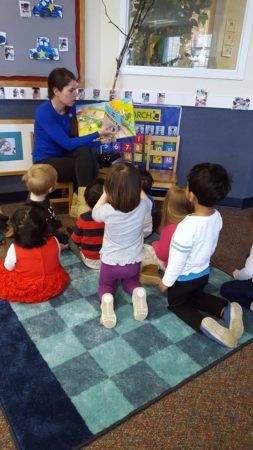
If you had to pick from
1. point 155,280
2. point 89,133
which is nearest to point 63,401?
point 155,280

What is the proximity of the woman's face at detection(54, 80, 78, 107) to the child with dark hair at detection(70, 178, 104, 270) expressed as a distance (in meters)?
0.86

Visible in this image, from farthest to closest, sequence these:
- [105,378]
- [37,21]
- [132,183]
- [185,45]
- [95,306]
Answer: [185,45] < [37,21] < [95,306] < [132,183] < [105,378]

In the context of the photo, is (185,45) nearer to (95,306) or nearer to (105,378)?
(95,306)

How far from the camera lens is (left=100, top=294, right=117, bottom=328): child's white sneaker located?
165cm

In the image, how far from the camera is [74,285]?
198 cm

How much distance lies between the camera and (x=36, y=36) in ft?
8.63

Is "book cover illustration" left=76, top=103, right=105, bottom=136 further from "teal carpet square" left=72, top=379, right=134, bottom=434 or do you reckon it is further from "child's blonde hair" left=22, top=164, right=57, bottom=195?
"teal carpet square" left=72, top=379, right=134, bottom=434

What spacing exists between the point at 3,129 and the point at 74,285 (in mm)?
1511

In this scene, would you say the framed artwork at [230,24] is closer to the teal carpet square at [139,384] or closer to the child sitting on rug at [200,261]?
the child sitting on rug at [200,261]

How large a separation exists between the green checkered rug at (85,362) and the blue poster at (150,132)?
158 cm

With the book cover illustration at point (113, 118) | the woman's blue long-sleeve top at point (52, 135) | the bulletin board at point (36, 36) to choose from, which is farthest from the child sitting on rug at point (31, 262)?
the bulletin board at point (36, 36)

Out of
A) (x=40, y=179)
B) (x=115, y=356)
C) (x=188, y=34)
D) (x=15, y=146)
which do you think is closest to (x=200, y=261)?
(x=115, y=356)

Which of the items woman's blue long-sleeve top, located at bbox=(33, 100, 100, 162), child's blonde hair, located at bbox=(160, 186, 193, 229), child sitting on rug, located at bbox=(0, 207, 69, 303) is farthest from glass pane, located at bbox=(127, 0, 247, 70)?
child sitting on rug, located at bbox=(0, 207, 69, 303)

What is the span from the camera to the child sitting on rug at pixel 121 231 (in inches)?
60.2
